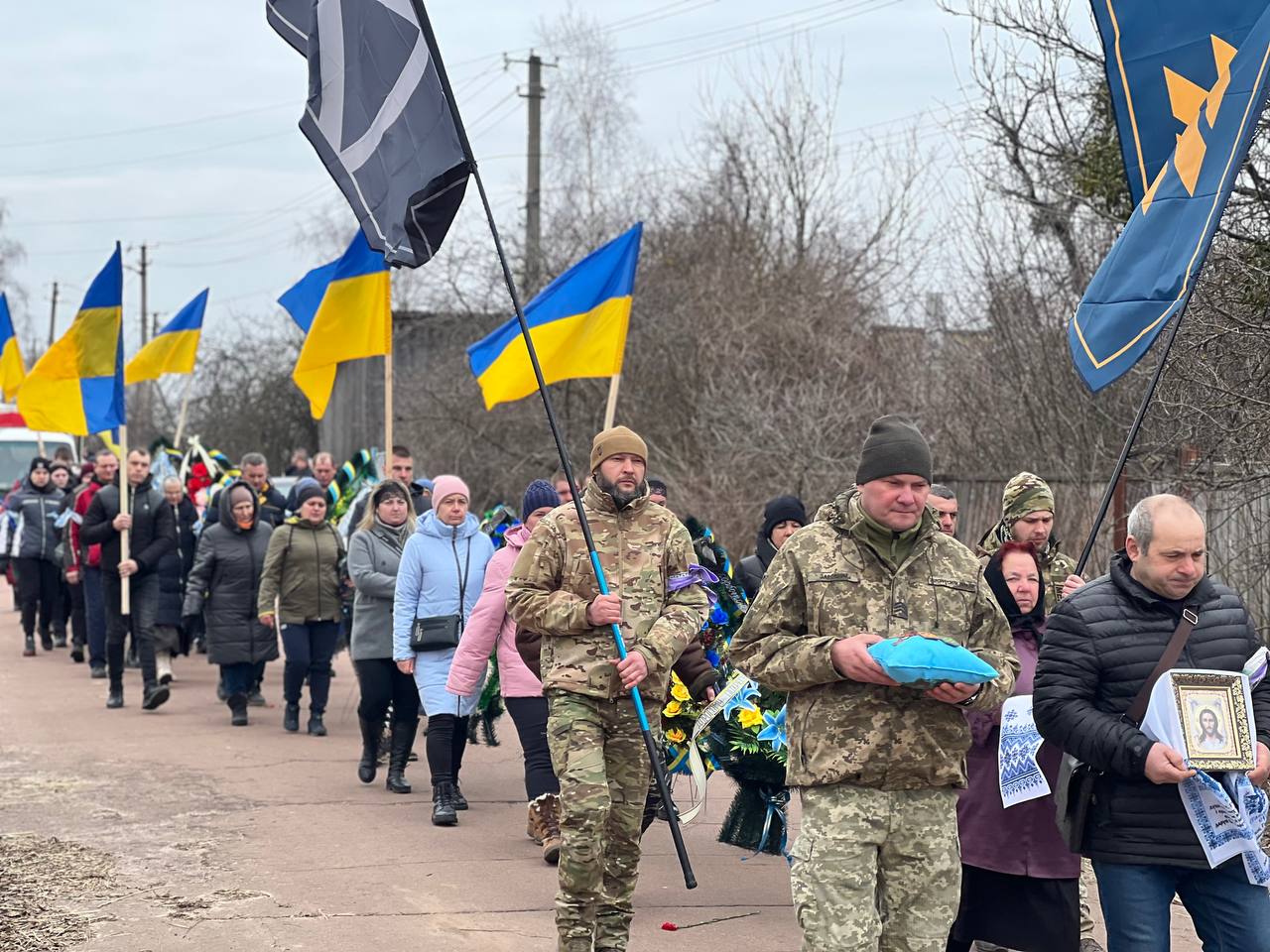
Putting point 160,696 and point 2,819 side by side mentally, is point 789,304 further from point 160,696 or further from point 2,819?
point 2,819

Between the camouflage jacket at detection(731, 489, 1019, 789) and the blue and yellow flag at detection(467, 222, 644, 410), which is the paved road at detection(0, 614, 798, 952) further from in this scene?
the blue and yellow flag at detection(467, 222, 644, 410)

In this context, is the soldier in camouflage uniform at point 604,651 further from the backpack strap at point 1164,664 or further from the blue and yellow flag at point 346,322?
the blue and yellow flag at point 346,322

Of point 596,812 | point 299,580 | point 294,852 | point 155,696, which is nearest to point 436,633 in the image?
point 294,852

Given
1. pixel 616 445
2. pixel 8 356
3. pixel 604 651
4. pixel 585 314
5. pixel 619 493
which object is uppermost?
pixel 8 356

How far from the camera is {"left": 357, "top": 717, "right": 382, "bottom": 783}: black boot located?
1059cm

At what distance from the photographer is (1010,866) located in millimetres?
5609

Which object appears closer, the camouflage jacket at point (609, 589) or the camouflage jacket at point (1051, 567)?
the camouflage jacket at point (609, 589)

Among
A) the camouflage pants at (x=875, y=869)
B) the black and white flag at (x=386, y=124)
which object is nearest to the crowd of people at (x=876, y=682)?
the camouflage pants at (x=875, y=869)

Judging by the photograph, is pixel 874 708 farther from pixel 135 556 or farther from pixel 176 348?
pixel 176 348

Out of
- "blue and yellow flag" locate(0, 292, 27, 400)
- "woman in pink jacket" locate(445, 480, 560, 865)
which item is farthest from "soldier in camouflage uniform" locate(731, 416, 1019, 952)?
"blue and yellow flag" locate(0, 292, 27, 400)

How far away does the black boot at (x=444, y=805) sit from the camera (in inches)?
365

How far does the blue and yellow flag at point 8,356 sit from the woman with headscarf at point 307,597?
27.9 ft

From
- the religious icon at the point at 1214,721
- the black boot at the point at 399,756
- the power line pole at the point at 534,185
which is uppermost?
the power line pole at the point at 534,185

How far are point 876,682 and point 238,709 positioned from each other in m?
9.34
